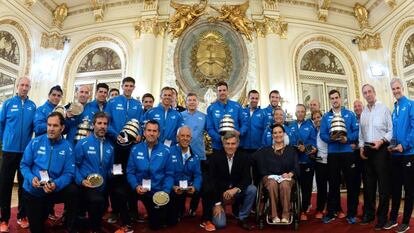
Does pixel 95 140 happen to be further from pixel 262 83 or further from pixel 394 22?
pixel 394 22

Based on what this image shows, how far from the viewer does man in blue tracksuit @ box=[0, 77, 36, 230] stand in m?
3.37

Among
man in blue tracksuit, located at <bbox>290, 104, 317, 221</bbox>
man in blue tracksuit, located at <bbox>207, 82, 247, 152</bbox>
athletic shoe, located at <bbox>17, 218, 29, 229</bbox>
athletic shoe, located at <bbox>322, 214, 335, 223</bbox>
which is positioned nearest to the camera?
athletic shoe, located at <bbox>17, 218, 29, 229</bbox>

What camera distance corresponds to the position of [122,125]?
4059 millimetres

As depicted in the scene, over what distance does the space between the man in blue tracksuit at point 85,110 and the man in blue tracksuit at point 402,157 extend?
13.0ft

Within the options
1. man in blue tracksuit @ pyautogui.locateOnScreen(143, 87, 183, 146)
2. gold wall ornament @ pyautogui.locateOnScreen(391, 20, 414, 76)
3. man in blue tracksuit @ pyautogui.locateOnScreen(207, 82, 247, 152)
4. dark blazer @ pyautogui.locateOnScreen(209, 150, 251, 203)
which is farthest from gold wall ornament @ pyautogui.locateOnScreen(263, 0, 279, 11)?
dark blazer @ pyautogui.locateOnScreen(209, 150, 251, 203)

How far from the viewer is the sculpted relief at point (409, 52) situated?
917 centimetres

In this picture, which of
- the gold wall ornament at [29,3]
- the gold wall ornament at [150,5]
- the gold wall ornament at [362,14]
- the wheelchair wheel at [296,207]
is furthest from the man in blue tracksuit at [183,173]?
the gold wall ornament at [362,14]

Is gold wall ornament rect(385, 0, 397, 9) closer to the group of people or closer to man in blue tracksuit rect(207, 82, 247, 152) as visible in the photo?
the group of people

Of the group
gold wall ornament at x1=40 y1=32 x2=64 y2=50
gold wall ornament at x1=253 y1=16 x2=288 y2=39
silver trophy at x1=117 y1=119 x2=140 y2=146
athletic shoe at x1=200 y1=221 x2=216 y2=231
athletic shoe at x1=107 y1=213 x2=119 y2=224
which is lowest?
athletic shoe at x1=200 y1=221 x2=216 y2=231

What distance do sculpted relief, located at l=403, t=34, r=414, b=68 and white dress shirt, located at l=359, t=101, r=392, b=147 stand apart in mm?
7150

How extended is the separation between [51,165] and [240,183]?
92.0 inches

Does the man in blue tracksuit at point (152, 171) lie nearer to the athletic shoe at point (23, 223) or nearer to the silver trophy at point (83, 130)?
the silver trophy at point (83, 130)

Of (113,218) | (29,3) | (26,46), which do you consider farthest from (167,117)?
(29,3)

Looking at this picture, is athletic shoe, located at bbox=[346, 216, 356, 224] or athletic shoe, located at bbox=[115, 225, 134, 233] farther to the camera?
athletic shoe, located at bbox=[346, 216, 356, 224]
